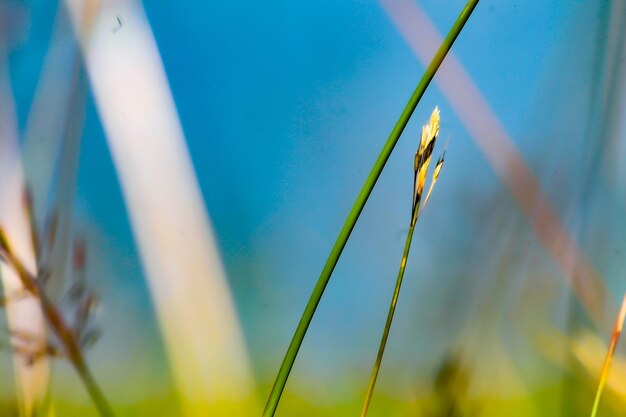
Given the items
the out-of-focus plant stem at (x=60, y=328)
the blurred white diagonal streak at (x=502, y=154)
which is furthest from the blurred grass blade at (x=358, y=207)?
the out-of-focus plant stem at (x=60, y=328)

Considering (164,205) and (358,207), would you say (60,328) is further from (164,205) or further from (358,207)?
(358,207)

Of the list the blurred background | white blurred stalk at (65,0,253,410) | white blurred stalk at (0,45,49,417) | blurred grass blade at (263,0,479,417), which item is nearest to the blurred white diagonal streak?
the blurred background

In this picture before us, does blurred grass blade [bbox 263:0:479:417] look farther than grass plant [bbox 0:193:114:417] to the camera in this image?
No

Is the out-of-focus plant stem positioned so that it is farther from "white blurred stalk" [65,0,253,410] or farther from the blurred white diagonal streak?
the blurred white diagonal streak

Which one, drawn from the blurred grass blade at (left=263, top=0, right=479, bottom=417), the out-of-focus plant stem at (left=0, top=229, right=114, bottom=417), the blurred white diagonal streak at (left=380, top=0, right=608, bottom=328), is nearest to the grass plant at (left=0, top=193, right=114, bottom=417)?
the out-of-focus plant stem at (left=0, top=229, right=114, bottom=417)

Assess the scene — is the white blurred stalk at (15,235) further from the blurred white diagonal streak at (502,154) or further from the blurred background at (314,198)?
the blurred white diagonal streak at (502,154)
